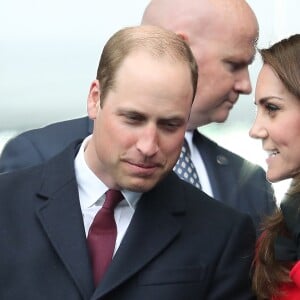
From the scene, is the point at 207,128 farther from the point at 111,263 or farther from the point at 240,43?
the point at 111,263

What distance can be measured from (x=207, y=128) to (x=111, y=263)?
6.23 feet

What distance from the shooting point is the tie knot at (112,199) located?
241 centimetres

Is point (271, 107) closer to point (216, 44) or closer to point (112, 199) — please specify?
point (112, 199)

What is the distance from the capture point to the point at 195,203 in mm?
2555

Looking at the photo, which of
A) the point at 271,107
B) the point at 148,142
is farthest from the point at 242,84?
the point at 148,142

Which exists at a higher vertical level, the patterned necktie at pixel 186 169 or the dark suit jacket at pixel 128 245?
the dark suit jacket at pixel 128 245

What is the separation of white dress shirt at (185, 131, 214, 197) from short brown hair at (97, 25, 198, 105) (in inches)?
26.8

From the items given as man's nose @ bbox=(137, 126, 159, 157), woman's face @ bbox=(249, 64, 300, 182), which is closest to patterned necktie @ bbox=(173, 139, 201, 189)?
woman's face @ bbox=(249, 64, 300, 182)

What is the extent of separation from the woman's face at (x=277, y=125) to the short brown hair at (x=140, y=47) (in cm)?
25

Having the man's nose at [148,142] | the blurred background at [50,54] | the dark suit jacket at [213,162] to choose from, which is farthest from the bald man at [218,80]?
the man's nose at [148,142]

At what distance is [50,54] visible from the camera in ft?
12.6

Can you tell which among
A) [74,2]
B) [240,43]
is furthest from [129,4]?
[240,43]

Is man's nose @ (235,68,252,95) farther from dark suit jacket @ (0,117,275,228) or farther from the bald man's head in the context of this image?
dark suit jacket @ (0,117,275,228)

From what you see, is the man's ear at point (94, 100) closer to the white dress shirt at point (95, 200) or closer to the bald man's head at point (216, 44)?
the white dress shirt at point (95, 200)
